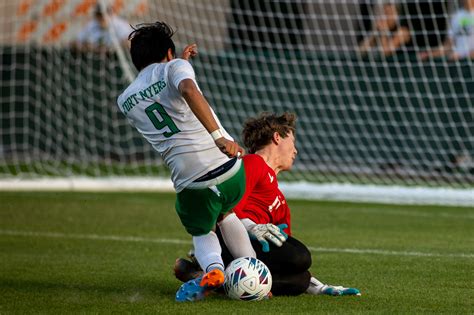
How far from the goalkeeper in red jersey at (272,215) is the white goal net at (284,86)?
617 cm

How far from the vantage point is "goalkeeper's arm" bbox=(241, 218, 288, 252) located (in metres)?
5.82

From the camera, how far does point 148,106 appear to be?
5.67 metres

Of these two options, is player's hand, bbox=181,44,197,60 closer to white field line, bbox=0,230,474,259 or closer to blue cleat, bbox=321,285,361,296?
blue cleat, bbox=321,285,361,296

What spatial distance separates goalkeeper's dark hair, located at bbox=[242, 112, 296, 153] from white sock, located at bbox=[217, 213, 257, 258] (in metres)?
0.60

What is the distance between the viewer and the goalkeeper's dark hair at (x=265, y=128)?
20.4 feet

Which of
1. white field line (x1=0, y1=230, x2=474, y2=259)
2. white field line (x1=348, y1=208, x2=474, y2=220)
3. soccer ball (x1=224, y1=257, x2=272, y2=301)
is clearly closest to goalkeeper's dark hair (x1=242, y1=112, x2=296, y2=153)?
soccer ball (x1=224, y1=257, x2=272, y2=301)

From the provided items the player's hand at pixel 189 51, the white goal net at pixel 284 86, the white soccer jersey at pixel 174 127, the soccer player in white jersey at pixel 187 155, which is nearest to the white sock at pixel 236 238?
the soccer player in white jersey at pixel 187 155

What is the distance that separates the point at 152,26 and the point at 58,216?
5.26m

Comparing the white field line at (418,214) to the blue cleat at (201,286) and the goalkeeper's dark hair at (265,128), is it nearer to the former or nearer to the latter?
the goalkeeper's dark hair at (265,128)

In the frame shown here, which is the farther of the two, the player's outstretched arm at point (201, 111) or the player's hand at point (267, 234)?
the player's hand at point (267, 234)

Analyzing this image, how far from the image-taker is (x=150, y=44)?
5.74 m

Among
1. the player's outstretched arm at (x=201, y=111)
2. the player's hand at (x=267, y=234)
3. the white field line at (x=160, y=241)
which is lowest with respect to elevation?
the white field line at (x=160, y=241)

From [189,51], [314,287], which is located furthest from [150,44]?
[314,287]

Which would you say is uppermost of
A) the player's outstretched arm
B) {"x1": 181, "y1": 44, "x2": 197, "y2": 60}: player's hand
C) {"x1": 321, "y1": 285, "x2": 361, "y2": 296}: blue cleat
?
{"x1": 181, "y1": 44, "x2": 197, "y2": 60}: player's hand
